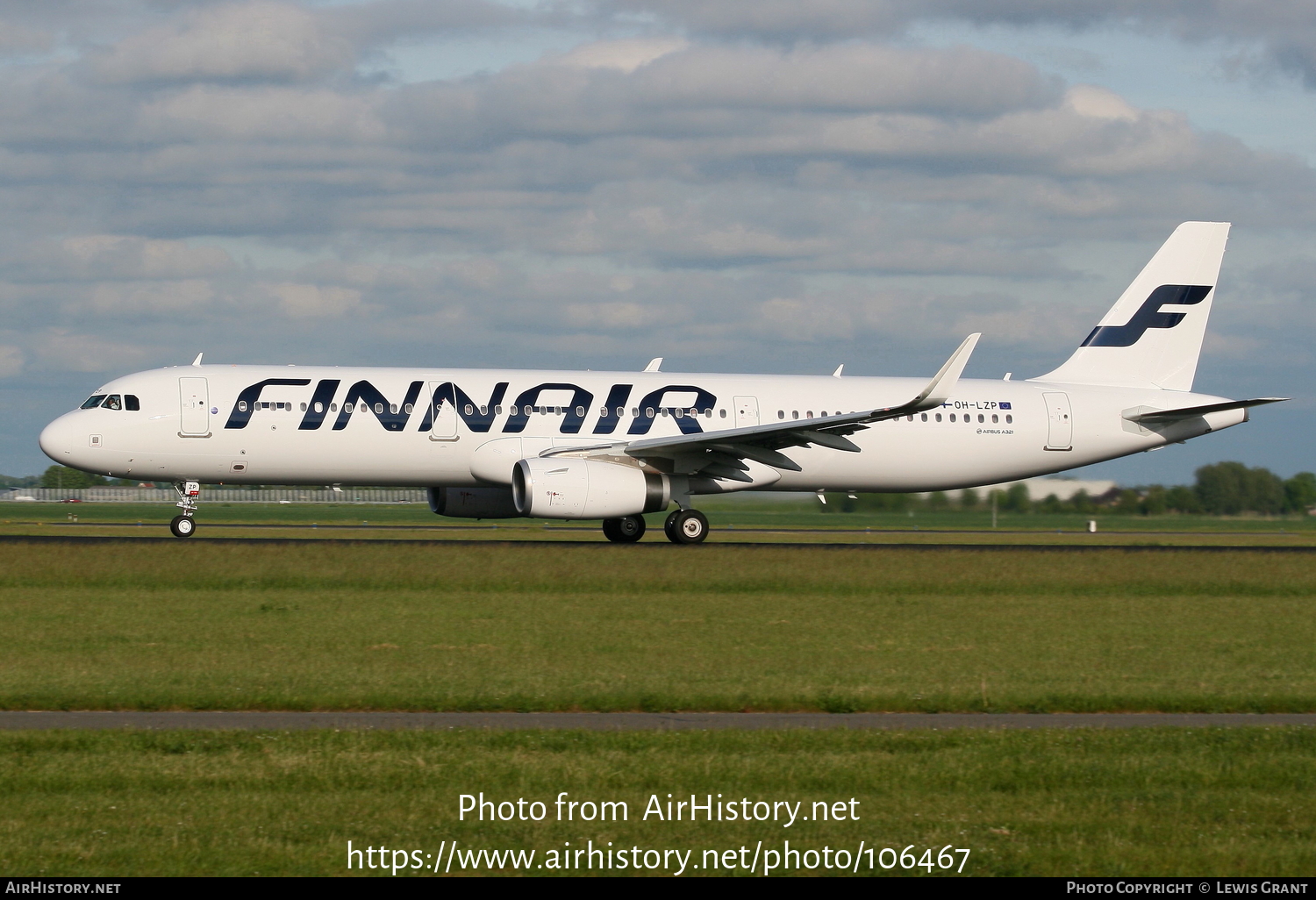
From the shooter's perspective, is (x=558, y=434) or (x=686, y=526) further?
(x=686, y=526)

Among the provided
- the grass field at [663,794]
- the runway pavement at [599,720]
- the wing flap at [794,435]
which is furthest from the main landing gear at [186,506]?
the grass field at [663,794]

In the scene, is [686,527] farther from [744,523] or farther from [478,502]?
[744,523]

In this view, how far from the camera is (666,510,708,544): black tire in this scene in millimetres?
33125

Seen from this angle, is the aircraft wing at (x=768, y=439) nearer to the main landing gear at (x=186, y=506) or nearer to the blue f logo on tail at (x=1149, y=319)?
the main landing gear at (x=186, y=506)

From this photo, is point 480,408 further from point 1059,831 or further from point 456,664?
point 1059,831

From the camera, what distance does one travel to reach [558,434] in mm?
32812

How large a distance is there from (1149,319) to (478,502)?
62.1 ft

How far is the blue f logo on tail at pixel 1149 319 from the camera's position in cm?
3912

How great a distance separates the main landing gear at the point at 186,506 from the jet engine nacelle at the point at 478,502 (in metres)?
5.41

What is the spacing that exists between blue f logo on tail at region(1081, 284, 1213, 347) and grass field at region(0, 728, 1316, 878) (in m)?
28.4

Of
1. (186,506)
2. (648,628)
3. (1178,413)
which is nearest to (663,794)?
(648,628)

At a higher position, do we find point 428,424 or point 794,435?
point 428,424
